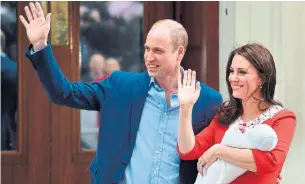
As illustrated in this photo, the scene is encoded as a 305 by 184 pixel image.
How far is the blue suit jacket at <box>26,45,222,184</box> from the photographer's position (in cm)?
257

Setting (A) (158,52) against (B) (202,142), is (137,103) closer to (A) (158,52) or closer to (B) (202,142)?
(A) (158,52)

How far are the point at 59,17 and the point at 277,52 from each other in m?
1.45

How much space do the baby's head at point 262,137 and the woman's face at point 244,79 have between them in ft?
0.56

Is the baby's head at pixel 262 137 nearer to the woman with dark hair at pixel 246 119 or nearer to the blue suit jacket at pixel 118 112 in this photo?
the woman with dark hair at pixel 246 119

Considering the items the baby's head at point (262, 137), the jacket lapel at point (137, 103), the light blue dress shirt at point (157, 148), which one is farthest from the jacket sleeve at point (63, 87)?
the baby's head at point (262, 137)

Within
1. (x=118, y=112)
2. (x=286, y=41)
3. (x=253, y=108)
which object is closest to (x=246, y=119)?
(x=253, y=108)

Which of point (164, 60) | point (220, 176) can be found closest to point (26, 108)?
point (164, 60)

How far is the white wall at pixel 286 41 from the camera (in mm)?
3348

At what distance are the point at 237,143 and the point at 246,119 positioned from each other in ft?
0.49

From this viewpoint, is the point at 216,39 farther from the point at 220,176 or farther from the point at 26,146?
the point at 220,176

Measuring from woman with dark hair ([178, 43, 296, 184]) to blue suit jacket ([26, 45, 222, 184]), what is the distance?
0.69 ft

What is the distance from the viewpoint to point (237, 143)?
2191mm

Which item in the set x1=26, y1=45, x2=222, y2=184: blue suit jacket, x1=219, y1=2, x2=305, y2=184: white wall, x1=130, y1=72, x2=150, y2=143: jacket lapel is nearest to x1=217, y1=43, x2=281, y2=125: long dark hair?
x1=26, y1=45, x2=222, y2=184: blue suit jacket

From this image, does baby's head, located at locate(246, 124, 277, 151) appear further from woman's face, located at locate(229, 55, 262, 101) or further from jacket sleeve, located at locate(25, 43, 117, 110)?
jacket sleeve, located at locate(25, 43, 117, 110)
